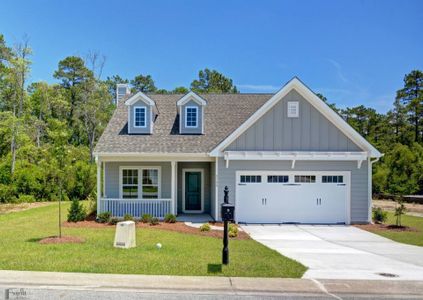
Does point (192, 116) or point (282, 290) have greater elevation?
point (192, 116)

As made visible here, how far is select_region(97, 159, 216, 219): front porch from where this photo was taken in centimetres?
1628

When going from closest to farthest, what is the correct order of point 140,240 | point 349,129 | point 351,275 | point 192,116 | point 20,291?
point 20,291 < point 351,275 < point 140,240 < point 349,129 < point 192,116

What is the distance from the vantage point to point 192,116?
59.8 feet

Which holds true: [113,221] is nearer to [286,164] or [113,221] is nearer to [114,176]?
[114,176]

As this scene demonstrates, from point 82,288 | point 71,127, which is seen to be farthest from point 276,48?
point 71,127

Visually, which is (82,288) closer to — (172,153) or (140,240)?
(140,240)

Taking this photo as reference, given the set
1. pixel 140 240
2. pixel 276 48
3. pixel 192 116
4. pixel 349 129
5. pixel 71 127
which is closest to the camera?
pixel 140 240

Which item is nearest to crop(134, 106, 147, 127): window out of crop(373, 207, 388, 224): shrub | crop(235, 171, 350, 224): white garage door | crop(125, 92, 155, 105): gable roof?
crop(125, 92, 155, 105): gable roof

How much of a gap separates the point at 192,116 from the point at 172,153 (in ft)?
9.42

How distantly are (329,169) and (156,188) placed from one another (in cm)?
808

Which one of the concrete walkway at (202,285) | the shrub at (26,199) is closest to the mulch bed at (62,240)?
the concrete walkway at (202,285)

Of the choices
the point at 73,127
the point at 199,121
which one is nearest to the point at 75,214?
the point at 199,121

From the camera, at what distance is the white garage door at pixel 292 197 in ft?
51.8

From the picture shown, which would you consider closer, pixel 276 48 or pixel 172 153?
pixel 172 153
